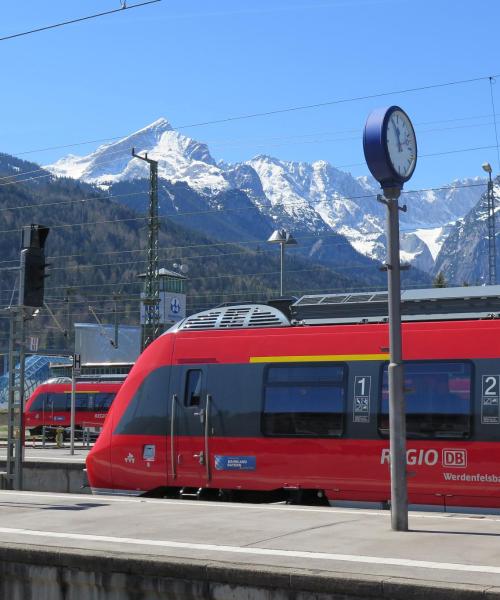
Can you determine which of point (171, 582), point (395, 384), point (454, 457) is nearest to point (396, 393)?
point (395, 384)

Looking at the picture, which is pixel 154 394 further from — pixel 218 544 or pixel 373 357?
pixel 218 544

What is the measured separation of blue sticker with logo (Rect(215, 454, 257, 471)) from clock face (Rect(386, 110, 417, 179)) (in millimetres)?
5794

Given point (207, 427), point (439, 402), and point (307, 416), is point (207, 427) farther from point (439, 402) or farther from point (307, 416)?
point (439, 402)

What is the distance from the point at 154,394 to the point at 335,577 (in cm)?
872

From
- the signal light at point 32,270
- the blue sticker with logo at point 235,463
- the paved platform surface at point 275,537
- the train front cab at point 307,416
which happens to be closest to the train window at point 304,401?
the train front cab at point 307,416

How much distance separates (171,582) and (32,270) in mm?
9493

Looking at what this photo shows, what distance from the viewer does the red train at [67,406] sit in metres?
50.6

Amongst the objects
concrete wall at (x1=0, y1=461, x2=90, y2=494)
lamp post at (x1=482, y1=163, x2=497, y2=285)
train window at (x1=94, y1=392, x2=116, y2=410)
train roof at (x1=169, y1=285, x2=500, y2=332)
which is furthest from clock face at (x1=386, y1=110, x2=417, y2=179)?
train window at (x1=94, y1=392, x2=116, y2=410)

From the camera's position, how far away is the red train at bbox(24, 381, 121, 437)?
50.6 metres

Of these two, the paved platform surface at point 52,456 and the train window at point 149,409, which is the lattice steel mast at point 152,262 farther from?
the train window at point 149,409

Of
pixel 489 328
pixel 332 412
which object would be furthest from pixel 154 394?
pixel 489 328

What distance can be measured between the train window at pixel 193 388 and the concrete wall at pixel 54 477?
6644mm

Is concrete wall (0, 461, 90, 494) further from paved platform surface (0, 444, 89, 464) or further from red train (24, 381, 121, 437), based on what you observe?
red train (24, 381, 121, 437)

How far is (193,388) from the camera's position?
14.9m
